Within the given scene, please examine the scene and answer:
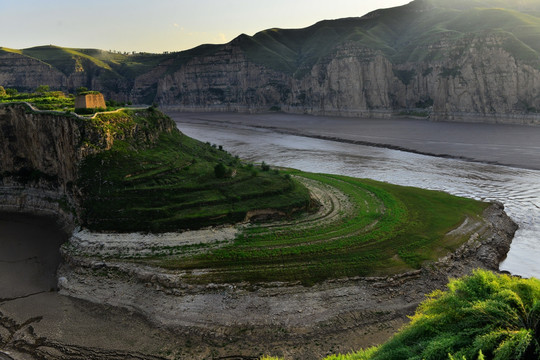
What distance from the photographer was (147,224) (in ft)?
149

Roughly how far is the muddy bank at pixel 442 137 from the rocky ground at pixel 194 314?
222 ft

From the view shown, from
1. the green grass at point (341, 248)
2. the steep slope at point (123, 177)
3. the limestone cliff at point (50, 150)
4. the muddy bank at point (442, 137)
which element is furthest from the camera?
the muddy bank at point (442, 137)

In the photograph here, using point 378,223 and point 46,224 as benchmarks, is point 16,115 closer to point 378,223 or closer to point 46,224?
point 46,224

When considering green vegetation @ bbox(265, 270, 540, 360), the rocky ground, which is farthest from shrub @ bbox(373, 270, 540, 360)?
the rocky ground

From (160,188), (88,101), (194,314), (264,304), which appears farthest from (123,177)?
(264,304)

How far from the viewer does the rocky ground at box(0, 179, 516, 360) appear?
2927 centimetres

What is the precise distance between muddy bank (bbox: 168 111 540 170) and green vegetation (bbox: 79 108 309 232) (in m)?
66.5

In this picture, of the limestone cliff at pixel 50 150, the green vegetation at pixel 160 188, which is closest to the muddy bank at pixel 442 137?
the green vegetation at pixel 160 188

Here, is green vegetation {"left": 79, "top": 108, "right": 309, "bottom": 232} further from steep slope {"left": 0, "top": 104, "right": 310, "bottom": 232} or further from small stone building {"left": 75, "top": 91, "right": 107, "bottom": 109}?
small stone building {"left": 75, "top": 91, "right": 107, "bottom": 109}

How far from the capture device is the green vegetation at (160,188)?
4641 centimetres

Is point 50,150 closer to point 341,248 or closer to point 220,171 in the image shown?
point 220,171

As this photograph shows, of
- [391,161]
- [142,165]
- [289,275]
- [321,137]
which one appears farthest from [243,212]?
[321,137]

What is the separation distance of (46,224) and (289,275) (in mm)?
39388

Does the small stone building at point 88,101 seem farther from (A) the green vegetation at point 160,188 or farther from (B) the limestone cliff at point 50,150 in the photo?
(A) the green vegetation at point 160,188
